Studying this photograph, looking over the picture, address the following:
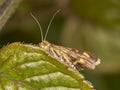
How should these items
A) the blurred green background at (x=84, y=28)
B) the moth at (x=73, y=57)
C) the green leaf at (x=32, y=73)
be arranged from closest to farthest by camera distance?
1. the green leaf at (x=32, y=73)
2. the moth at (x=73, y=57)
3. the blurred green background at (x=84, y=28)

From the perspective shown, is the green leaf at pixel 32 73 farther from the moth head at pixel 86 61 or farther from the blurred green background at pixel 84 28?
the blurred green background at pixel 84 28

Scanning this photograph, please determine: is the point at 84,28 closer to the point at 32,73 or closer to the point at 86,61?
the point at 86,61

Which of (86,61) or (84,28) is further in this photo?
(84,28)

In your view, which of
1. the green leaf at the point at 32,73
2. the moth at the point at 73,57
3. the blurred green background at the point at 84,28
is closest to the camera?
the green leaf at the point at 32,73

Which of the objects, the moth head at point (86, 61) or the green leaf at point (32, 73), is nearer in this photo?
the green leaf at point (32, 73)

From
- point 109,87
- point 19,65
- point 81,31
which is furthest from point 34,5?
point 19,65

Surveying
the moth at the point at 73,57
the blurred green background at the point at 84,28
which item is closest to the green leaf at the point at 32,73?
the moth at the point at 73,57

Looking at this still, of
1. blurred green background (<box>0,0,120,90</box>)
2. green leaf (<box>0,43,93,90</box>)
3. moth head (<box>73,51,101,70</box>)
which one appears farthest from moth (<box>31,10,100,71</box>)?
Result: blurred green background (<box>0,0,120,90</box>)

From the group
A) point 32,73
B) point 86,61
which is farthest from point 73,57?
point 32,73
